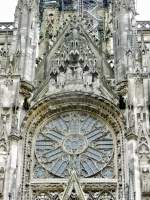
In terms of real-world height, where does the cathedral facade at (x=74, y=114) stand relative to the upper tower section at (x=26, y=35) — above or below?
below

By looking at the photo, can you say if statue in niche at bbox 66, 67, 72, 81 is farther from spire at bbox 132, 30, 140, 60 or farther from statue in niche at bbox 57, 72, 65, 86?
spire at bbox 132, 30, 140, 60

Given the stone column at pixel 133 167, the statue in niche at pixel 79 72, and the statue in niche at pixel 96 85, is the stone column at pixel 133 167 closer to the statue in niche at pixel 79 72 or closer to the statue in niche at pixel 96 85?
the statue in niche at pixel 96 85

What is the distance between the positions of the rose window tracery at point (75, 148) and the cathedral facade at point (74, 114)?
0.03 metres

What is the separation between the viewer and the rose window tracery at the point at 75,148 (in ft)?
57.6

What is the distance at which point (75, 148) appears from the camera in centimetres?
1806

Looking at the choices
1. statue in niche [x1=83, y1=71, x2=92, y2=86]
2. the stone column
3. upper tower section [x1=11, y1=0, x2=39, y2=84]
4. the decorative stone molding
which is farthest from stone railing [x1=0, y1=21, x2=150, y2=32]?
the stone column

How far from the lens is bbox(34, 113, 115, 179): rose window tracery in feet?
57.6

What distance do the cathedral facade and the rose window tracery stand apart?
0.03m

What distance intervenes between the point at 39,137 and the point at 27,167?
56.0 inches

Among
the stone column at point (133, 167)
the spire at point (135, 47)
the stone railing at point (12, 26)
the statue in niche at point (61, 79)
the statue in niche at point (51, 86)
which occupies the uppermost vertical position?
the stone railing at point (12, 26)

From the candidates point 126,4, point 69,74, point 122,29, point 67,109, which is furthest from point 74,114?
point 126,4

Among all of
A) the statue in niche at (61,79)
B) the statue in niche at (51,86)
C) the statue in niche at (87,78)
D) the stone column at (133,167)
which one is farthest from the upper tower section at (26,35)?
the stone column at (133,167)

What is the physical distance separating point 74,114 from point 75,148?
4.83 feet

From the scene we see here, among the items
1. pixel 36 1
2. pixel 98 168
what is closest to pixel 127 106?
pixel 98 168
